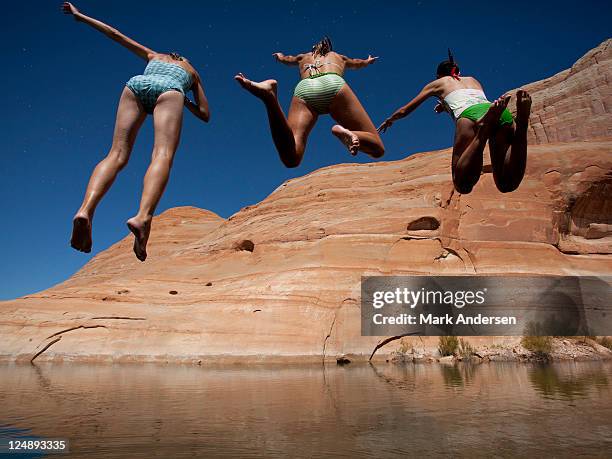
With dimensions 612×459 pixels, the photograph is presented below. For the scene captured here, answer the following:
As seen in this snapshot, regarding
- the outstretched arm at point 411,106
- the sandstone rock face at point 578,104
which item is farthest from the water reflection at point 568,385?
the sandstone rock face at point 578,104

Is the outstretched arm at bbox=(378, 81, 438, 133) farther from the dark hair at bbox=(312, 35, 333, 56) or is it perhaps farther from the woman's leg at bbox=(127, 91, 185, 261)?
the woman's leg at bbox=(127, 91, 185, 261)

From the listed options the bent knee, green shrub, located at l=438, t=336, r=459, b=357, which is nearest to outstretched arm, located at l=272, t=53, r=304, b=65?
the bent knee

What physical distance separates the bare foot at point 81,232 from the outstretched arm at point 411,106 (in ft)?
11.1

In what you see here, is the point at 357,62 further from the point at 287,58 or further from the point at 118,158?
the point at 118,158

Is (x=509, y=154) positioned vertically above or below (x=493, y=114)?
below

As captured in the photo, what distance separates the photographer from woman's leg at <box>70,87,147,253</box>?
364 cm

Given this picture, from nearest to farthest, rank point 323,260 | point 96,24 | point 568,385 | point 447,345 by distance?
1. point 96,24
2. point 568,385
3. point 447,345
4. point 323,260

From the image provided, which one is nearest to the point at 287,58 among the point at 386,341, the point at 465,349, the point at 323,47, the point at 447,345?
the point at 323,47

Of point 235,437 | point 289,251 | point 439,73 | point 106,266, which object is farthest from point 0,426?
point 106,266

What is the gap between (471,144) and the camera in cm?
494

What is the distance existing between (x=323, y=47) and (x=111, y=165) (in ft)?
8.92

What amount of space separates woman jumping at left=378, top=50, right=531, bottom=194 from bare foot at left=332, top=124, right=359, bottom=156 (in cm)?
122

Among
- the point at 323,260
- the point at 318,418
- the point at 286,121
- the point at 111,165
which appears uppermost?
the point at 323,260

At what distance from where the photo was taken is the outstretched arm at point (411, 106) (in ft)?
18.8
